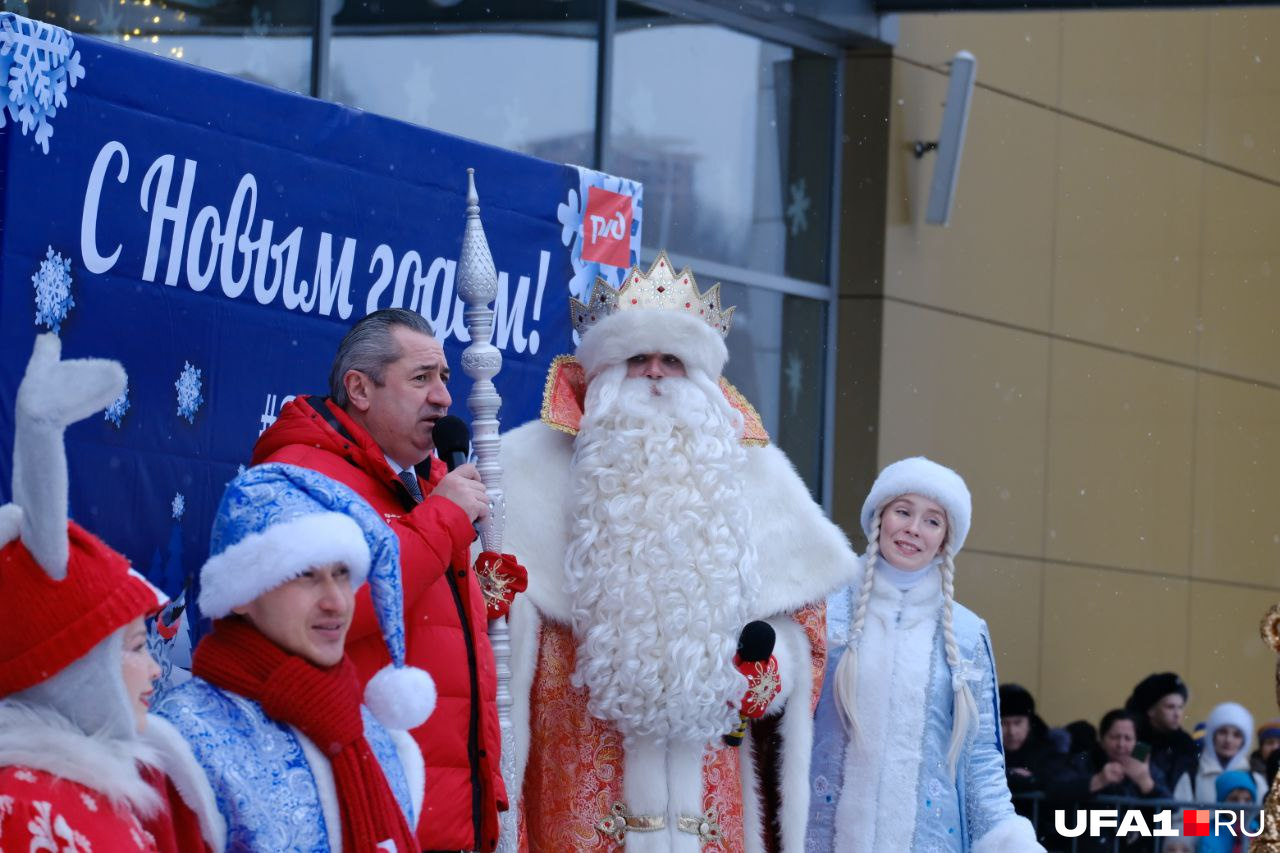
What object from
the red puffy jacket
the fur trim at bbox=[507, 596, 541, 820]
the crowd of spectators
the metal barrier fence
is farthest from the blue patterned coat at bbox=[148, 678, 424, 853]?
the metal barrier fence

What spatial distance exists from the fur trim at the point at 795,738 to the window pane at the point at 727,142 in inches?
203

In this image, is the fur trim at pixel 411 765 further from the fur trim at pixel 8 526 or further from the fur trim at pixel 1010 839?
the fur trim at pixel 1010 839

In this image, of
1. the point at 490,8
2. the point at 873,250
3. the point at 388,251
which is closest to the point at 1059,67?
the point at 873,250

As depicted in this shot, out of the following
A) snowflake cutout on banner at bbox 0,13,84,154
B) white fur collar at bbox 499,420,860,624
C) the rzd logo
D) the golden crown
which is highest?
snowflake cutout on banner at bbox 0,13,84,154

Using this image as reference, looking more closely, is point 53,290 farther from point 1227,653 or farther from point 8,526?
point 1227,653

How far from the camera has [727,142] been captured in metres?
11.3

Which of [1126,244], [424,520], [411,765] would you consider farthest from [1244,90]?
[411,765]

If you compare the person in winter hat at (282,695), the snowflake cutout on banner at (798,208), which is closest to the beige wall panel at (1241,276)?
the snowflake cutout on banner at (798,208)

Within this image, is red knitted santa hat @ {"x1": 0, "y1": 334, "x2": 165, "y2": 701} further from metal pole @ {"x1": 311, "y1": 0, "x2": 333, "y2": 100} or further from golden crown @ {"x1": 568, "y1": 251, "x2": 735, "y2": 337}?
metal pole @ {"x1": 311, "y1": 0, "x2": 333, "y2": 100}

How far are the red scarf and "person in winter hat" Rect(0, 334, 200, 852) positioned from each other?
386 millimetres

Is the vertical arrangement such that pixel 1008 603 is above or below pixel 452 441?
below

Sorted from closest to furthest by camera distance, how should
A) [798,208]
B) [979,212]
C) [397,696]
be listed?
[397,696]
[798,208]
[979,212]

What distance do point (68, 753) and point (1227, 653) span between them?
1258cm

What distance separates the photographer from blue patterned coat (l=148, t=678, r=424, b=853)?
360 centimetres
